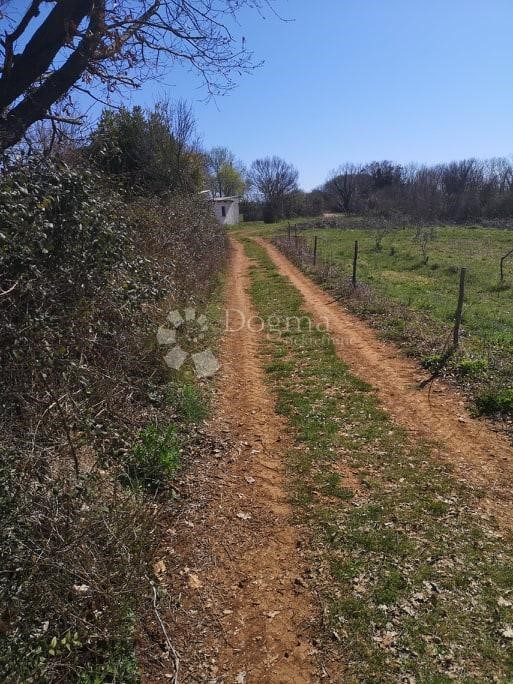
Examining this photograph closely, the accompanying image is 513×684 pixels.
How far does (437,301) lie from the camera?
1227 centimetres

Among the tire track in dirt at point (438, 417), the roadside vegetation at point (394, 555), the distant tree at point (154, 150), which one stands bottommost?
the roadside vegetation at point (394, 555)

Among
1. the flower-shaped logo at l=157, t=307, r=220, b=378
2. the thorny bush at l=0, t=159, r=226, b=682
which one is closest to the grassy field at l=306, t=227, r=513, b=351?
the flower-shaped logo at l=157, t=307, r=220, b=378

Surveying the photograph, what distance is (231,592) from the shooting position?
3.51 meters

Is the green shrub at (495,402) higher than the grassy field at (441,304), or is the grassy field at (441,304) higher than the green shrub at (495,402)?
the grassy field at (441,304)

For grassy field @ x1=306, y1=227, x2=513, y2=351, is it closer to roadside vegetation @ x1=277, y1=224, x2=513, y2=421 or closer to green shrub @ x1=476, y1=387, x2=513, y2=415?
roadside vegetation @ x1=277, y1=224, x2=513, y2=421

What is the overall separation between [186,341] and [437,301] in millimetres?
7527

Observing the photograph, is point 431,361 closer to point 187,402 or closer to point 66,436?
point 187,402

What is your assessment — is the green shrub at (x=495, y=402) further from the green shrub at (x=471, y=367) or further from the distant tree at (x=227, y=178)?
the distant tree at (x=227, y=178)

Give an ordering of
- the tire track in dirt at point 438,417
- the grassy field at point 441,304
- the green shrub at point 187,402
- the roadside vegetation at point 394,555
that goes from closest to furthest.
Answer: the roadside vegetation at point 394,555
the tire track in dirt at point 438,417
the green shrub at point 187,402
the grassy field at point 441,304

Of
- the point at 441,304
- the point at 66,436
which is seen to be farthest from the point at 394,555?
the point at 441,304

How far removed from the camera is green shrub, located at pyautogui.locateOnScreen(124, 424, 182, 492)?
14.7ft

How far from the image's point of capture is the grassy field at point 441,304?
7.06m

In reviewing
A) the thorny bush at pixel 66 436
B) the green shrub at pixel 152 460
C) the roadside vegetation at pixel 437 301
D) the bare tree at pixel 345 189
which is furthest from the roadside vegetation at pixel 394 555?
the bare tree at pixel 345 189

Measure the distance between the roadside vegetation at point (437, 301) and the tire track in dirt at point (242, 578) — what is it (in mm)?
3355
